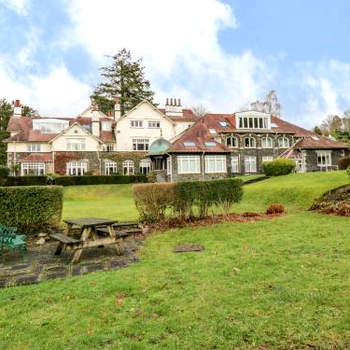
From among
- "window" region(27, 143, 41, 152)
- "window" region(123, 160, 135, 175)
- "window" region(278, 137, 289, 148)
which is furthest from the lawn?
Result: "window" region(27, 143, 41, 152)

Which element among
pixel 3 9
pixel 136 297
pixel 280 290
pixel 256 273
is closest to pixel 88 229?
pixel 136 297

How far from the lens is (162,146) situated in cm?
3822

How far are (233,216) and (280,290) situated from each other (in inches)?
292

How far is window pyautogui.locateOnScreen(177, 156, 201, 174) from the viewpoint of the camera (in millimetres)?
34875

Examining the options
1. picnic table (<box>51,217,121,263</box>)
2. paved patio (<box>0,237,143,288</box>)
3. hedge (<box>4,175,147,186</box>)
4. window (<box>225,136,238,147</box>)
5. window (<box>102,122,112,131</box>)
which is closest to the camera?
paved patio (<box>0,237,143,288</box>)

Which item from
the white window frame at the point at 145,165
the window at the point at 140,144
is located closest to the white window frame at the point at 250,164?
the white window frame at the point at 145,165

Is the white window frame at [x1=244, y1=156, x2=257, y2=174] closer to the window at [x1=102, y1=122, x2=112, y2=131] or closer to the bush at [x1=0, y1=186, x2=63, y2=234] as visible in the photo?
the window at [x1=102, y1=122, x2=112, y2=131]

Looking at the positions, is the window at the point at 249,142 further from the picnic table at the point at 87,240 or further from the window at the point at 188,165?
the picnic table at the point at 87,240

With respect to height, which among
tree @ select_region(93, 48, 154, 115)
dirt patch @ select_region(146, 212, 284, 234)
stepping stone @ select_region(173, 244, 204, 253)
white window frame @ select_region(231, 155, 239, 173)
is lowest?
stepping stone @ select_region(173, 244, 204, 253)

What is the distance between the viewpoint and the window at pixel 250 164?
39.5m

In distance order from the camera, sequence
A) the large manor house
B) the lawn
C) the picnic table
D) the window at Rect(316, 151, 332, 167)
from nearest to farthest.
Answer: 1. the lawn
2. the picnic table
3. the large manor house
4. the window at Rect(316, 151, 332, 167)

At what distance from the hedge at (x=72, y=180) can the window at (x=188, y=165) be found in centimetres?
448

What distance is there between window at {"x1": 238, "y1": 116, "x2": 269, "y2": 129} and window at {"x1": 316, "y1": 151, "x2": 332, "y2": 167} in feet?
24.5

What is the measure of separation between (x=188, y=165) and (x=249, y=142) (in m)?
9.82
